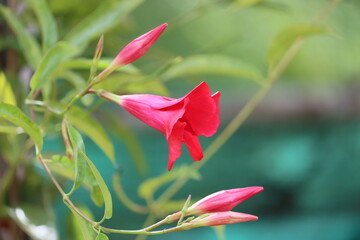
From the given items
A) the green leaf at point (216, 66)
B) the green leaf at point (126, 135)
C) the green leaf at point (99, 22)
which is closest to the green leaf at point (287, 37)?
the green leaf at point (216, 66)

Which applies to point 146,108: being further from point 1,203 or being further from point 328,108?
point 328,108

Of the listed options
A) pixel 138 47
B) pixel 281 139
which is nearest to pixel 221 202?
pixel 138 47

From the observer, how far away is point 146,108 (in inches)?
13.7

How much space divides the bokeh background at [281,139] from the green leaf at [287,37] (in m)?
0.67

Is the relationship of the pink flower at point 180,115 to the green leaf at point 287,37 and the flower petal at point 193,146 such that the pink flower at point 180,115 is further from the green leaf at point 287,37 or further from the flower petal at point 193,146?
the green leaf at point 287,37

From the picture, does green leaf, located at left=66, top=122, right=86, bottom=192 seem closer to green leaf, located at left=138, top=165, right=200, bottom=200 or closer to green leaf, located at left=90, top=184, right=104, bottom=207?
green leaf, located at left=90, top=184, right=104, bottom=207

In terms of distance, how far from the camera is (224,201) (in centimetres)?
33

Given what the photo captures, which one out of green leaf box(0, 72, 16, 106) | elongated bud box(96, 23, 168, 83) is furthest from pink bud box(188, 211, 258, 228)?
green leaf box(0, 72, 16, 106)

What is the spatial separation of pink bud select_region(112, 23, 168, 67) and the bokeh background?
0.87 m

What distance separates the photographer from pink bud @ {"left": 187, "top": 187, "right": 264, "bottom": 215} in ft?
1.07

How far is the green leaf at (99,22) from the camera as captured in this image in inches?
21.6

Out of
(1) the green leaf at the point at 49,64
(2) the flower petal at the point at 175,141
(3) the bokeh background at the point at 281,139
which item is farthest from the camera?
(3) the bokeh background at the point at 281,139

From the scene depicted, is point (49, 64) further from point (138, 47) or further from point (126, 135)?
point (126, 135)

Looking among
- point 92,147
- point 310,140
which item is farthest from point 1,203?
point 310,140
